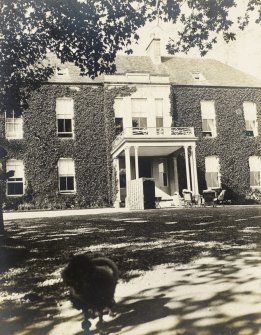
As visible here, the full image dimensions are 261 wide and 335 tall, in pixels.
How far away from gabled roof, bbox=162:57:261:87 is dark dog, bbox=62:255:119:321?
20.4m

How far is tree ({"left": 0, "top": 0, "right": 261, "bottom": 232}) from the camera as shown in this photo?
4754 millimetres

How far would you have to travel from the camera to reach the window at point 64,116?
20.4 meters

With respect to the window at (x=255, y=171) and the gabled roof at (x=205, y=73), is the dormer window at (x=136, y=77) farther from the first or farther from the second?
the window at (x=255, y=171)

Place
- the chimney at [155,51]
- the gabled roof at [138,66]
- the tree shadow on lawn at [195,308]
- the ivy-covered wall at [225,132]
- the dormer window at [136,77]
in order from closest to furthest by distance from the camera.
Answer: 1. the tree shadow on lawn at [195,308]
2. the dormer window at [136,77]
3. the gabled roof at [138,66]
4. the ivy-covered wall at [225,132]
5. the chimney at [155,51]

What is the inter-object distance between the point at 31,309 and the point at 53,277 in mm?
715

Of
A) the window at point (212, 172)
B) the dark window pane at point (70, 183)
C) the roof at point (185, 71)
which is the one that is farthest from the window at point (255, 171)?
the dark window pane at point (70, 183)

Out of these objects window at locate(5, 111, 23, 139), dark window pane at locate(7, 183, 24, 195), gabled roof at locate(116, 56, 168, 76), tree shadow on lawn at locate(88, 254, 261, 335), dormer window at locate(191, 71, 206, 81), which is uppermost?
gabled roof at locate(116, 56, 168, 76)

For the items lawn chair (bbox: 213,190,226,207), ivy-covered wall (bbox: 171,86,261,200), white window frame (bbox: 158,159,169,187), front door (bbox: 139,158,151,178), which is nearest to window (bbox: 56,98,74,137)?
front door (bbox: 139,158,151,178)

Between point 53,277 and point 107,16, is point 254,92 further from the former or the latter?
point 53,277

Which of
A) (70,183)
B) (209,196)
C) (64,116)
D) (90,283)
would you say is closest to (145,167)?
(70,183)

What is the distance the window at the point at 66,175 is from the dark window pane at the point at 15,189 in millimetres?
2112

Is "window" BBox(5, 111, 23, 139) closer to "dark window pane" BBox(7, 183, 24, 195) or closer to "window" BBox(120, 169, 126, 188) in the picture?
"dark window pane" BBox(7, 183, 24, 195)

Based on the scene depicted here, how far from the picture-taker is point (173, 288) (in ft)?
10.0

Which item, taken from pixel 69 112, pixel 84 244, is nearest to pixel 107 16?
pixel 84 244
